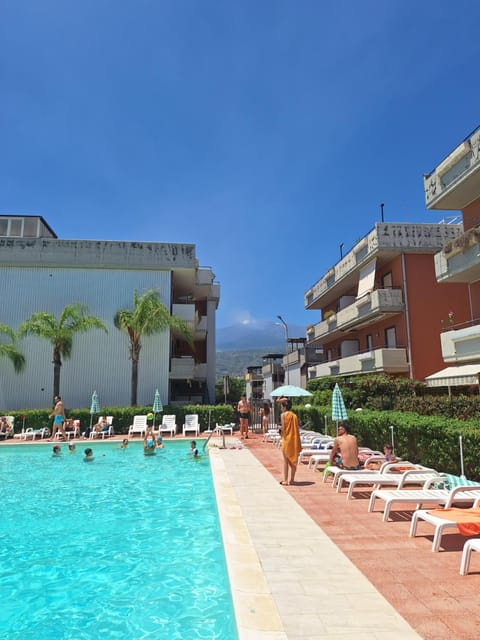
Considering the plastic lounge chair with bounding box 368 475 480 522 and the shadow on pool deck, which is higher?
the plastic lounge chair with bounding box 368 475 480 522

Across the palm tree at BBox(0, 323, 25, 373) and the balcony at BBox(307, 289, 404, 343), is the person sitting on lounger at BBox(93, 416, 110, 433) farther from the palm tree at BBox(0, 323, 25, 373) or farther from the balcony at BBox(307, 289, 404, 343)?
the balcony at BBox(307, 289, 404, 343)

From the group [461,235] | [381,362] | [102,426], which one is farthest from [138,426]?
[461,235]

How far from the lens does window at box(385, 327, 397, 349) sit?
24797 millimetres

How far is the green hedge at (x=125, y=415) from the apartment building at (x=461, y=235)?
38.8 feet

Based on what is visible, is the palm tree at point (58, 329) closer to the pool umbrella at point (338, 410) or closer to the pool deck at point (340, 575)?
the pool umbrella at point (338, 410)

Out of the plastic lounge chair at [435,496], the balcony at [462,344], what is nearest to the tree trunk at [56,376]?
the balcony at [462,344]

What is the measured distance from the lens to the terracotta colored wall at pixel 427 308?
76.2 ft

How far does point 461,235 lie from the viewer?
17.5 meters

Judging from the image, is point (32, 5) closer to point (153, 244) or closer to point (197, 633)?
point (197, 633)

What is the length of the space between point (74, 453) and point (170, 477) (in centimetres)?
681

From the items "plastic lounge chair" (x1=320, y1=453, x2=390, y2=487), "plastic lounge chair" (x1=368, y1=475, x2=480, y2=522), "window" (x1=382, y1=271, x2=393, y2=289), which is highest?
"window" (x1=382, y1=271, x2=393, y2=289)

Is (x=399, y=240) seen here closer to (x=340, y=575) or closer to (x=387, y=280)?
(x=387, y=280)

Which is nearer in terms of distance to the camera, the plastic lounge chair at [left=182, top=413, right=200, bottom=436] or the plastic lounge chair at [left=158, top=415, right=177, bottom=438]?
the plastic lounge chair at [left=158, top=415, right=177, bottom=438]

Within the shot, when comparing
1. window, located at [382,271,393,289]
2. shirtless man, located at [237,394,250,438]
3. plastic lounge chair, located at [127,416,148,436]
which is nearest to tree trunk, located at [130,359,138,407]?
plastic lounge chair, located at [127,416,148,436]
